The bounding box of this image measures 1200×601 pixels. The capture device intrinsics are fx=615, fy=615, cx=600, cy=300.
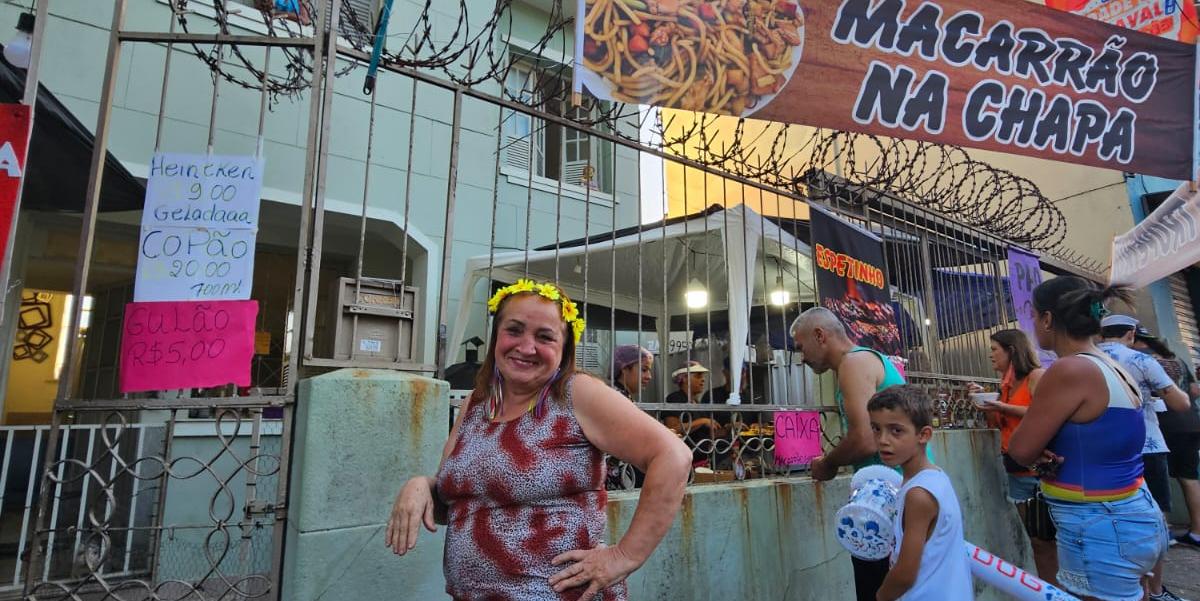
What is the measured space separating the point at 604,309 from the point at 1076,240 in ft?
25.7

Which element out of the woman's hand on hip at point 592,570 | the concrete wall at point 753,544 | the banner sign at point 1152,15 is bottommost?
the concrete wall at point 753,544

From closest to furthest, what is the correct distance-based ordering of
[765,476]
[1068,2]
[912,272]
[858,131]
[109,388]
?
[765,476]
[858,131]
[912,272]
[109,388]
[1068,2]

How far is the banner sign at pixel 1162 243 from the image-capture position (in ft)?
20.8

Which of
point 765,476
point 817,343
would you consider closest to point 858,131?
point 817,343

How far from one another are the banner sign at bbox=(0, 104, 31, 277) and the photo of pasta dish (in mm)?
2537

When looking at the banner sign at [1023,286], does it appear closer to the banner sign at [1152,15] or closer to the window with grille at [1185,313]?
the banner sign at [1152,15]

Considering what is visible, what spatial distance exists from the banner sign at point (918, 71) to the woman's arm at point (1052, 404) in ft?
6.74

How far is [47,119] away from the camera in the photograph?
3.88 meters

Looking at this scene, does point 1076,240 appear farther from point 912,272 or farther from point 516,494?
point 516,494

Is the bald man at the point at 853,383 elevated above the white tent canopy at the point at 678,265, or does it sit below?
below

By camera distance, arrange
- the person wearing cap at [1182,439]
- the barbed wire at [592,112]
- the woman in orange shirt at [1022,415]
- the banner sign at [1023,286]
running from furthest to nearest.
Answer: the banner sign at [1023,286]
the person wearing cap at [1182,439]
the woman in orange shirt at [1022,415]
the barbed wire at [592,112]

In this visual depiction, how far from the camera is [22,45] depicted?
3.12 metres

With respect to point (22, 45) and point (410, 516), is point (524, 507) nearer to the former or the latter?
point (410, 516)

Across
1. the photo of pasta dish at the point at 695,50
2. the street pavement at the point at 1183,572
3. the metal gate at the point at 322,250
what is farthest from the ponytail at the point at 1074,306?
the street pavement at the point at 1183,572
